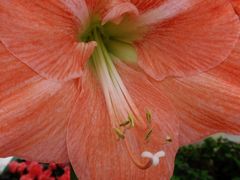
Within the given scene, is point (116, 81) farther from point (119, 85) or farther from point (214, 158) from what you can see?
point (214, 158)

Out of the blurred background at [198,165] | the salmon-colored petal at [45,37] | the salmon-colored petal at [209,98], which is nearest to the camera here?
the salmon-colored petal at [45,37]

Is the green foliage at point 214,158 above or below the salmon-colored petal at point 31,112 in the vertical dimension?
below

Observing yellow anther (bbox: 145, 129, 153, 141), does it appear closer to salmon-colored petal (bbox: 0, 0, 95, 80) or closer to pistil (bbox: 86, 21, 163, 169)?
pistil (bbox: 86, 21, 163, 169)

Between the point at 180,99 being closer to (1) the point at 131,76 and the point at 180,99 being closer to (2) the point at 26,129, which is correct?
(1) the point at 131,76

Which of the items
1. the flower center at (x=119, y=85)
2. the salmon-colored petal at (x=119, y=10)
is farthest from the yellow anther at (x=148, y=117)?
the salmon-colored petal at (x=119, y=10)

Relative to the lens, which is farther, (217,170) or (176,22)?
(217,170)

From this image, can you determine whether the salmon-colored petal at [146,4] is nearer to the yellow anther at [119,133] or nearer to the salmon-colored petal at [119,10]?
the salmon-colored petal at [119,10]

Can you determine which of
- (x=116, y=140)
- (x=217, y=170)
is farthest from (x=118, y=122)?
(x=217, y=170)

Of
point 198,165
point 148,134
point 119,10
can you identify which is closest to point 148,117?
point 148,134
